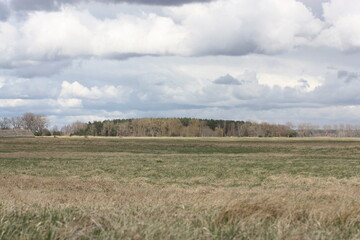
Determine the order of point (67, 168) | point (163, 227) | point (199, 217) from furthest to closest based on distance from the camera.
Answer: point (67, 168) < point (199, 217) < point (163, 227)

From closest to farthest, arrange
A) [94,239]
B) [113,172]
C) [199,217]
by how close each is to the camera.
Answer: [94,239] < [199,217] < [113,172]

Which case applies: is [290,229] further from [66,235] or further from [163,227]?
[66,235]

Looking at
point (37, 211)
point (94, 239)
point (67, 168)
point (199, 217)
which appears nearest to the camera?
point (94, 239)

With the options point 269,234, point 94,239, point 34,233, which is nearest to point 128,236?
point 94,239

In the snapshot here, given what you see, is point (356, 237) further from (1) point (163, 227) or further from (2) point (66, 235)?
(2) point (66, 235)

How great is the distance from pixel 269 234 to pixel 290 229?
0.42m

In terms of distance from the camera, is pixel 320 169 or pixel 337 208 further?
pixel 320 169

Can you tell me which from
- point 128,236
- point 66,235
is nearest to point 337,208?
point 128,236

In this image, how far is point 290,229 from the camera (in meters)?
7.76

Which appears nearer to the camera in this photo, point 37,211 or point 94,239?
point 94,239

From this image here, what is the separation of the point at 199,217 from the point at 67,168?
3115 centimetres

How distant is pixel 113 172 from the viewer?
35.1 m

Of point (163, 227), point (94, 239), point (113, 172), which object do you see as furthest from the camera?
point (113, 172)

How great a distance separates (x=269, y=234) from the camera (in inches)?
298
